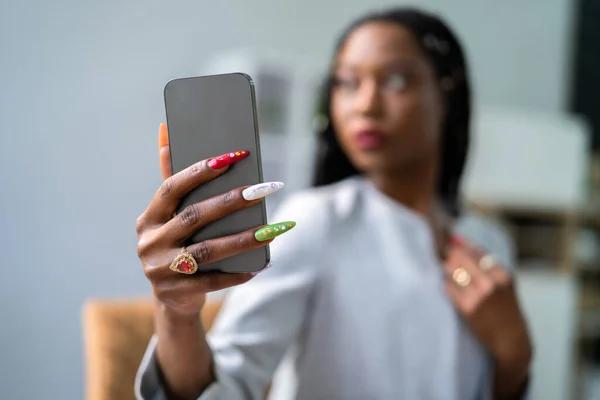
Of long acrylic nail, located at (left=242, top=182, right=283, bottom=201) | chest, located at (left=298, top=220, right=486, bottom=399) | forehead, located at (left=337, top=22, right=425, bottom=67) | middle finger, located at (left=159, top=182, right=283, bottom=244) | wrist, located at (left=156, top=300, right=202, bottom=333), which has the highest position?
forehead, located at (left=337, top=22, right=425, bottom=67)

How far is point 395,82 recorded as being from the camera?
26.8 inches

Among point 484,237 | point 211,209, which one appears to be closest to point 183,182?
point 211,209

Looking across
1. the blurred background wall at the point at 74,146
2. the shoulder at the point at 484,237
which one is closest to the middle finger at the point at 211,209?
the shoulder at the point at 484,237

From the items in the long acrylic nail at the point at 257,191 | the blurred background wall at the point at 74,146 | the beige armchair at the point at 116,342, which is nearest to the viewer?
the long acrylic nail at the point at 257,191

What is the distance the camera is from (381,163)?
709 mm

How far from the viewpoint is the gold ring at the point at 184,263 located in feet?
1.23

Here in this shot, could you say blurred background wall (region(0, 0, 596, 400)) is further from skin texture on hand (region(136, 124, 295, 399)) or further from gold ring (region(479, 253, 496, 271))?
skin texture on hand (region(136, 124, 295, 399))

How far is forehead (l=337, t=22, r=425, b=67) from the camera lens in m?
0.69

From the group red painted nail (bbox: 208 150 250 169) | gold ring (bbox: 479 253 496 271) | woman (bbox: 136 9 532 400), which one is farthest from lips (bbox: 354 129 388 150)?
red painted nail (bbox: 208 150 250 169)

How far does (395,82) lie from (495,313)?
1.02 feet

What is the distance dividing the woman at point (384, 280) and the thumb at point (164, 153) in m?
0.23

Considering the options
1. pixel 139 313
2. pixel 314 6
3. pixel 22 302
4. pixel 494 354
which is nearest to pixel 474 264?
pixel 494 354

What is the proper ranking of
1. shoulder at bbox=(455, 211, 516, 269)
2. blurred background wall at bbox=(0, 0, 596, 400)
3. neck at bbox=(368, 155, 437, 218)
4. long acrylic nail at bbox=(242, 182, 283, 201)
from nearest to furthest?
long acrylic nail at bbox=(242, 182, 283, 201), neck at bbox=(368, 155, 437, 218), shoulder at bbox=(455, 211, 516, 269), blurred background wall at bbox=(0, 0, 596, 400)

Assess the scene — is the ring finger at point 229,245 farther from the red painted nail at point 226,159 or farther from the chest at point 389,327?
the chest at point 389,327
